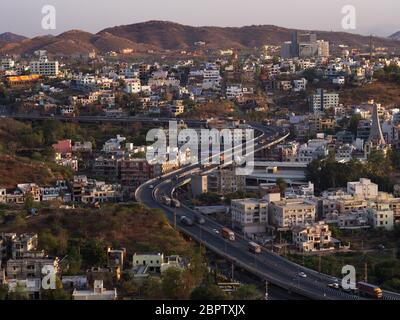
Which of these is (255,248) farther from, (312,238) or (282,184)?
(282,184)

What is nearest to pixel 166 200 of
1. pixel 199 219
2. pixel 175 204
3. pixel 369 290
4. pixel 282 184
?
pixel 175 204

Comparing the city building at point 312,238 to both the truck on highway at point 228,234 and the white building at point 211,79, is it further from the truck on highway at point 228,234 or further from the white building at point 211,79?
the white building at point 211,79

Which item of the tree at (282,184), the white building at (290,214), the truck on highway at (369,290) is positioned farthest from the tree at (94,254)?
the tree at (282,184)

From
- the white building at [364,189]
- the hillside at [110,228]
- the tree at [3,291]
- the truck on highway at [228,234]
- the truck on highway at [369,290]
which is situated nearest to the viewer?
the tree at [3,291]

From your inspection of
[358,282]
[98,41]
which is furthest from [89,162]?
[98,41]

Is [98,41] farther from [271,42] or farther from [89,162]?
[89,162]
